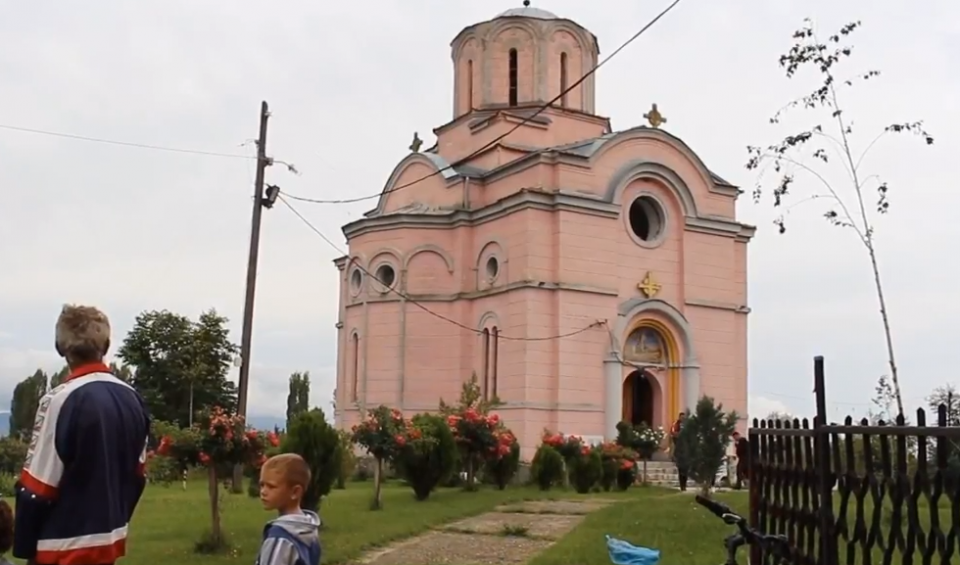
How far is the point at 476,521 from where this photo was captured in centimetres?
1395

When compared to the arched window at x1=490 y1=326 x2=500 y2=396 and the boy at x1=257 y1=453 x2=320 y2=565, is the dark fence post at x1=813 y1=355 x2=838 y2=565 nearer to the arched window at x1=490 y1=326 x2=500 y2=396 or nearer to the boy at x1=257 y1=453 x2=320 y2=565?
the boy at x1=257 y1=453 x2=320 y2=565

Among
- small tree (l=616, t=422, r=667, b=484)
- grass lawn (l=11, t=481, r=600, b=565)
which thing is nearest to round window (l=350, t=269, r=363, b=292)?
grass lawn (l=11, t=481, r=600, b=565)

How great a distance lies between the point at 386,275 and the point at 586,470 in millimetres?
8682

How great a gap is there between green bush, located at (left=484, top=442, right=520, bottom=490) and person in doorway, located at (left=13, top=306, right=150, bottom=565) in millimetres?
15026

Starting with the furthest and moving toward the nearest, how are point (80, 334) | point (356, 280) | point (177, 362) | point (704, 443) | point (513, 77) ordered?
point (177, 362) → point (513, 77) → point (356, 280) → point (704, 443) → point (80, 334)

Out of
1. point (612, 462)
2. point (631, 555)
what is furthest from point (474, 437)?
point (631, 555)

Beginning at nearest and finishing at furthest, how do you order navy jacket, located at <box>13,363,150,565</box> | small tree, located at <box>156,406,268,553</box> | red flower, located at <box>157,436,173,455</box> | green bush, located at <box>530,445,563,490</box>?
1. navy jacket, located at <box>13,363,150,565</box>
2. small tree, located at <box>156,406,268,553</box>
3. red flower, located at <box>157,436,173,455</box>
4. green bush, located at <box>530,445,563,490</box>

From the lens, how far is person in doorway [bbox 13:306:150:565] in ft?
Result: 13.4

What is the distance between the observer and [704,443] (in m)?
17.8

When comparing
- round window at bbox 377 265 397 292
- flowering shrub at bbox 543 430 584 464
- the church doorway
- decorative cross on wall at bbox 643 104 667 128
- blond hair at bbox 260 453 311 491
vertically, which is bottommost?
blond hair at bbox 260 453 311 491

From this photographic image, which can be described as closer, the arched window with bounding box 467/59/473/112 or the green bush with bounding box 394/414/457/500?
the green bush with bounding box 394/414/457/500

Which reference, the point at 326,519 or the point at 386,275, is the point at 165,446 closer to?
the point at 326,519

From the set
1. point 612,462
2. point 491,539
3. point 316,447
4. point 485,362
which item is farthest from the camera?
point 485,362

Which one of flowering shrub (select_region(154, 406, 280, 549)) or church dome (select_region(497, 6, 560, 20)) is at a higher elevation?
church dome (select_region(497, 6, 560, 20))
